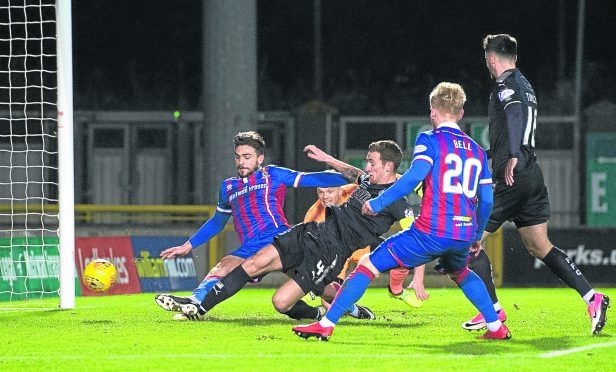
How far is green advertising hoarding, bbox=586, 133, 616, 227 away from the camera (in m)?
21.8

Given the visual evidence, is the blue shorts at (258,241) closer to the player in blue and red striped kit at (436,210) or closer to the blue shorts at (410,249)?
the player in blue and red striped kit at (436,210)

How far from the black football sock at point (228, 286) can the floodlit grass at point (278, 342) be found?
7.7 inches

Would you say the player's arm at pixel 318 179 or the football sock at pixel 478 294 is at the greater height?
the player's arm at pixel 318 179

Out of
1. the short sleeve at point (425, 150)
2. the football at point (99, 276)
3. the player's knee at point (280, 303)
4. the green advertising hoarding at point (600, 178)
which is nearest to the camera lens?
the short sleeve at point (425, 150)

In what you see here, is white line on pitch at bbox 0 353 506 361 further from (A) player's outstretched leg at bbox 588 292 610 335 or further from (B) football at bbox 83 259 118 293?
(B) football at bbox 83 259 118 293

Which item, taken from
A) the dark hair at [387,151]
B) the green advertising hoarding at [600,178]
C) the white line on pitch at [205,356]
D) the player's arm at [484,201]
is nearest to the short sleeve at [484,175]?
the player's arm at [484,201]

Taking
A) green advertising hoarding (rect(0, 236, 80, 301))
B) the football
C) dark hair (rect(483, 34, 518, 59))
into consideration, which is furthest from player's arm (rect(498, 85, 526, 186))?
green advertising hoarding (rect(0, 236, 80, 301))

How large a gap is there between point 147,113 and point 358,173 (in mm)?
16059

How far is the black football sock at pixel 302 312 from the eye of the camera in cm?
903

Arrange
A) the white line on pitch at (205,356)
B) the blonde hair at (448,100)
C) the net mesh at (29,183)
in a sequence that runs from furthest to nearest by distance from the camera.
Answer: the net mesh at (29,183), the blonde hair at (448,100), the white line on pitch at (205,356)

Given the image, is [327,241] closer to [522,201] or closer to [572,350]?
[522,201]

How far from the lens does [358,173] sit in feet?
28.4

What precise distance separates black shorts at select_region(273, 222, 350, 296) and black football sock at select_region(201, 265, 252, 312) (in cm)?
33

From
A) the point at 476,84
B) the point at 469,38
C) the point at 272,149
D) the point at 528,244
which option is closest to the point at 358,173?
the point at 528,244
